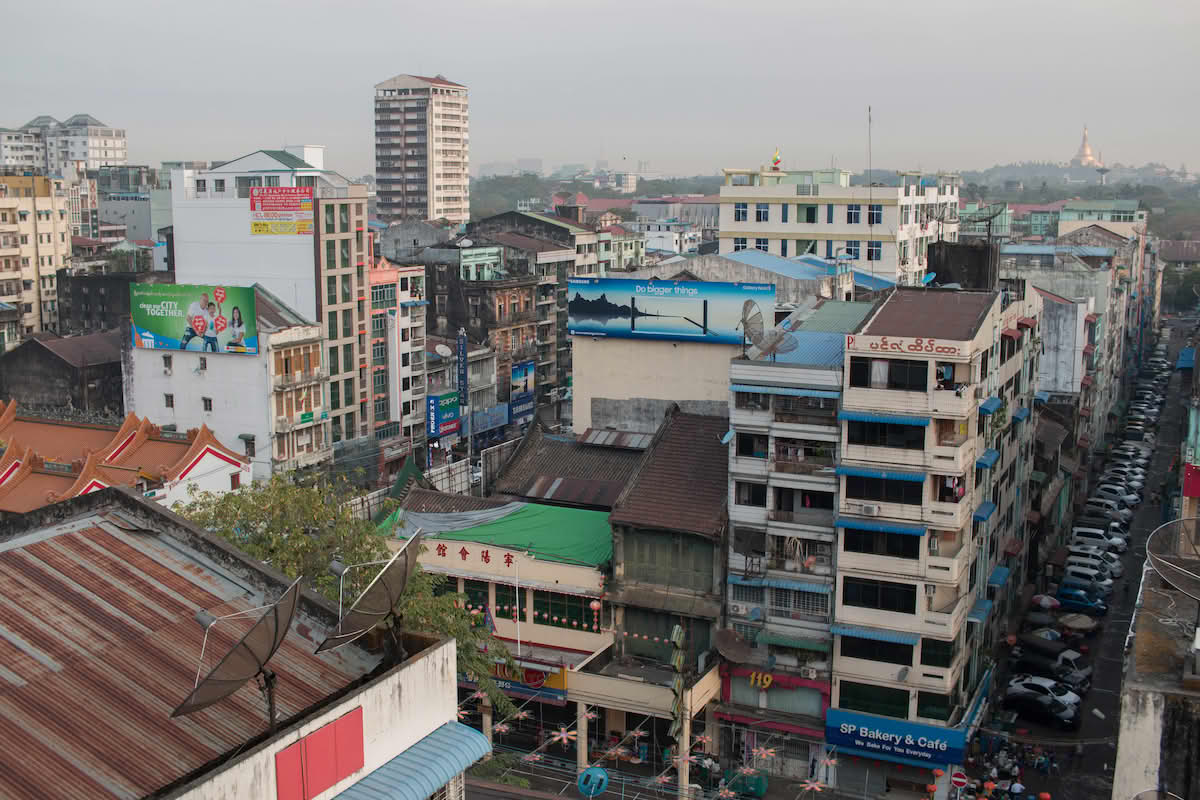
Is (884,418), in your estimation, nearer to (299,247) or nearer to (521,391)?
(299,247)

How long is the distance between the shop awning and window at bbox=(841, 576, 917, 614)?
1428 mm

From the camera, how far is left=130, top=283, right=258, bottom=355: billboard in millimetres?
51969

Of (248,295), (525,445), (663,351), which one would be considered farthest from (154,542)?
(248,295)

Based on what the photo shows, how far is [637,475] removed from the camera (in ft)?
114

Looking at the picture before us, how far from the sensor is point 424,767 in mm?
17500

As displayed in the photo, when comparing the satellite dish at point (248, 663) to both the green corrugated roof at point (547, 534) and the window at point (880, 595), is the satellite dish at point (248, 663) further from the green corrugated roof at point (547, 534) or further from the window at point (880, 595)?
the window at point (880, 595)

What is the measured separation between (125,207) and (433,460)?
74028 millimetres

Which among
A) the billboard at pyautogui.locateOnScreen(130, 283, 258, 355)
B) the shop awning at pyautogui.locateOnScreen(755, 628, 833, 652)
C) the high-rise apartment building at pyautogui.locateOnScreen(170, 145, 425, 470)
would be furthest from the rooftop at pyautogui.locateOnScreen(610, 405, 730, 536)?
the high-rise apartment building at pyautogui.locateOnScreen(170, 145, 425, 470)

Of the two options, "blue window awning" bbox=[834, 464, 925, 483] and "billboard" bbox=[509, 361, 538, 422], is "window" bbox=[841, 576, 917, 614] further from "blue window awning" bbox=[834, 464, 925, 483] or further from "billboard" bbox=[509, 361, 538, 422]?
"billboard" bbox=[509, 361, 538, 422]

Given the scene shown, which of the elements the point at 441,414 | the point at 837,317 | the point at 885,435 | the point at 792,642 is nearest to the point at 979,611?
the point at 792,642

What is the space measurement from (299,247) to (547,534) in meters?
26.5

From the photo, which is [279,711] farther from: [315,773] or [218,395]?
[218,395]

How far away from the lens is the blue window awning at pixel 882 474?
30688mm

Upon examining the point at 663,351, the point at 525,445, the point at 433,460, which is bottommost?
the point at 433,460
